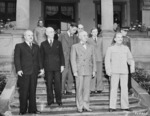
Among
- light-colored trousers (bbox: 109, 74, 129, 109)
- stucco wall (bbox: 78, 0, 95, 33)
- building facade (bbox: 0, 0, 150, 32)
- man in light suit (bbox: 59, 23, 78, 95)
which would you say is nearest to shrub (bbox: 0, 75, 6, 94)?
man in light suit (bbox: 59, 23, 78, 95)

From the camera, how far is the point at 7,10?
51.0 ft

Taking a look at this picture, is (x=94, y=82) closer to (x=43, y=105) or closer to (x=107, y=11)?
(x=43, y=105)

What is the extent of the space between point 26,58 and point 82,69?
147cm

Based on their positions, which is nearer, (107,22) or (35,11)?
(107,22)

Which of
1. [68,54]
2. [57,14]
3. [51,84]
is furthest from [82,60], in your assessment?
[57,14]

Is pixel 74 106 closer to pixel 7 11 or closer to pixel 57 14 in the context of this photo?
pixel 57 14

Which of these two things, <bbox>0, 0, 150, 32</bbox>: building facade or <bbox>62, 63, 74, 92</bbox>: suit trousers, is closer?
<bbox>62, 63, 74, 92</bbox>: suit trousers

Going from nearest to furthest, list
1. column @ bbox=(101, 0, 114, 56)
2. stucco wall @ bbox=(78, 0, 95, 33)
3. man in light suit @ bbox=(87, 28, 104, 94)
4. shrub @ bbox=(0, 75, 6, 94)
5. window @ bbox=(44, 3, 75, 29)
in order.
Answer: man in light suit @ bbox=(87, 28, 104, 94), shrub @ bbox=(0, 75, 6, 94), column @ bbox=(101, 0, 114, 56), stucco wall @ bbox=(78, 0, 95, 33), window @ bbox=(44, 3, 75, 29)

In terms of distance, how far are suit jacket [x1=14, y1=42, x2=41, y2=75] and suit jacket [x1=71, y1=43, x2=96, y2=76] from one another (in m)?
1.00

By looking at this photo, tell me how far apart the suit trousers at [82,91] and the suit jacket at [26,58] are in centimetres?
117

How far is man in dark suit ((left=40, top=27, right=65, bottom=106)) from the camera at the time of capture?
656cm

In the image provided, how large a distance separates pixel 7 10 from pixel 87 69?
1074 cm

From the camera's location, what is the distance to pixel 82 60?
6.47m

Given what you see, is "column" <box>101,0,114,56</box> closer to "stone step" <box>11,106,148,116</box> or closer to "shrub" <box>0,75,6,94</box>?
"stone step" <box>11,106,148,116</box>
